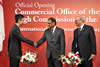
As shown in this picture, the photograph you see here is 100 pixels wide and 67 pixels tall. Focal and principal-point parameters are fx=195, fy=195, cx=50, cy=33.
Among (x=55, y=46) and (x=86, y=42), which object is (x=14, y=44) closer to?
(x=55, y=46)

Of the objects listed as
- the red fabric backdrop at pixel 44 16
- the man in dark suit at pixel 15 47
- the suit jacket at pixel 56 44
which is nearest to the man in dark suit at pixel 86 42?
the suit jacket at pixel 56 44

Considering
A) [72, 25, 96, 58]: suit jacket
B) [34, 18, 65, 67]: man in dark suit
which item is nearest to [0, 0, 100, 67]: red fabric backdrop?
[34, 18, 65, 67]: man in dark suit

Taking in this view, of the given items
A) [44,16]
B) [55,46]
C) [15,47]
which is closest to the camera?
[15,47]

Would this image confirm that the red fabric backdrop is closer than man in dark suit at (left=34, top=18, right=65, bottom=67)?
Answer: No

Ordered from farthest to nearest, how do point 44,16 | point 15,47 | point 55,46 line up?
point 44,16, point 55,46, point 15,47

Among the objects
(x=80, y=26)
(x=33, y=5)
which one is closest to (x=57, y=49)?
(x=80, y=26)

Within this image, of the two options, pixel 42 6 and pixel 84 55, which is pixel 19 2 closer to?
pixel 42 6

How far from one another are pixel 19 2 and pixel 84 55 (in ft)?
7.48

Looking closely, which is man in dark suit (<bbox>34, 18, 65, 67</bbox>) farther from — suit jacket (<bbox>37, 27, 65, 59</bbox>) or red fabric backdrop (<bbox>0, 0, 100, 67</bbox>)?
red fabric backdrop (<bbox>0, 0, 100, 67</bbox>)

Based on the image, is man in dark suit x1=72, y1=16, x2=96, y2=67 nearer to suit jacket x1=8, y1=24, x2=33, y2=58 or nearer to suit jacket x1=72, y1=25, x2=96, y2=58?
suit jacket x1=72, y1=25, x2=96, y2=58

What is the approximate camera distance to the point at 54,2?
5.23 meters

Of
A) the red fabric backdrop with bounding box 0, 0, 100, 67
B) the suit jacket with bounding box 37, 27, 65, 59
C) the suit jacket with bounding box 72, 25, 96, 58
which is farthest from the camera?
the red fabric backdrop with bounding box 0, 0, 100, 67

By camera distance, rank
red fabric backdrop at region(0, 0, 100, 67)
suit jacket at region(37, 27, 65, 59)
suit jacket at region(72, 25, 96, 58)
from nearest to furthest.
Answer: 1. suit jacket at region(72, 25, 96, 58)
2. suit jacket at region(37, 27, 65, 59)
3. red fabric backdrop at region(0, 0, 100, 67)

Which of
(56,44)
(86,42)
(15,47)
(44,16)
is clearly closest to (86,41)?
(86,42)
